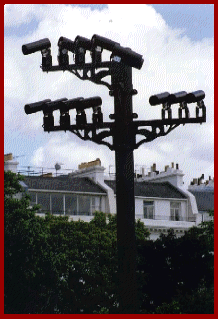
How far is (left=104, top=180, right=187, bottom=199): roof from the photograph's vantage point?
75925 mm

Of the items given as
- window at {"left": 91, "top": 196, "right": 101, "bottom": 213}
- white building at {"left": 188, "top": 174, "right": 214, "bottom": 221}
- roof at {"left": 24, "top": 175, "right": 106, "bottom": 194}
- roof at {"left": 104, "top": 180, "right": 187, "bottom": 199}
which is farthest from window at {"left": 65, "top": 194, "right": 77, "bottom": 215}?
white building at {"left": 188, "top": 174, "right": 214, "bottom": 221}

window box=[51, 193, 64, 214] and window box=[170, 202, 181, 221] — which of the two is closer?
window box=[51, 193, 64, 214]

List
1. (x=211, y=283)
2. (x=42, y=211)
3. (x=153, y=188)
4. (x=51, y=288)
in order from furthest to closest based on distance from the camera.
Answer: (x=153, y=188), (x=42, y=211), (x=51, y=288), (x=211, y=283)

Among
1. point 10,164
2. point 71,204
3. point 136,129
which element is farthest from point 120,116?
point 71,204

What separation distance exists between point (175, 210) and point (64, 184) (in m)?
13.2

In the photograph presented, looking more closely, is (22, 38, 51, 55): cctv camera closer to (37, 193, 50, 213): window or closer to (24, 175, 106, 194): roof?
(24, 175, 106, 194): roof

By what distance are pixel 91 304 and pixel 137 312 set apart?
116 feet

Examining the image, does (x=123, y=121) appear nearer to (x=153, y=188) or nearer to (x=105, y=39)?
(x=105, y=39)

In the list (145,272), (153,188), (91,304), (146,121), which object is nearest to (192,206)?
(153,188)

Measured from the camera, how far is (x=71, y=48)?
16266 mm

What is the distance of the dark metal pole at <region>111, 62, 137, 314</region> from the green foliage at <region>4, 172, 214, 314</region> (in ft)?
36.6

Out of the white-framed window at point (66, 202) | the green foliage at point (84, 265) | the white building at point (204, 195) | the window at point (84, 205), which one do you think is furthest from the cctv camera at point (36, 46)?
the white building at point (204, 195)

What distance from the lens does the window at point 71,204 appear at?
234ft

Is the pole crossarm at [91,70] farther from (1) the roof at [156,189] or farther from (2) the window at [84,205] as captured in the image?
(1) the roof at [156,189]
